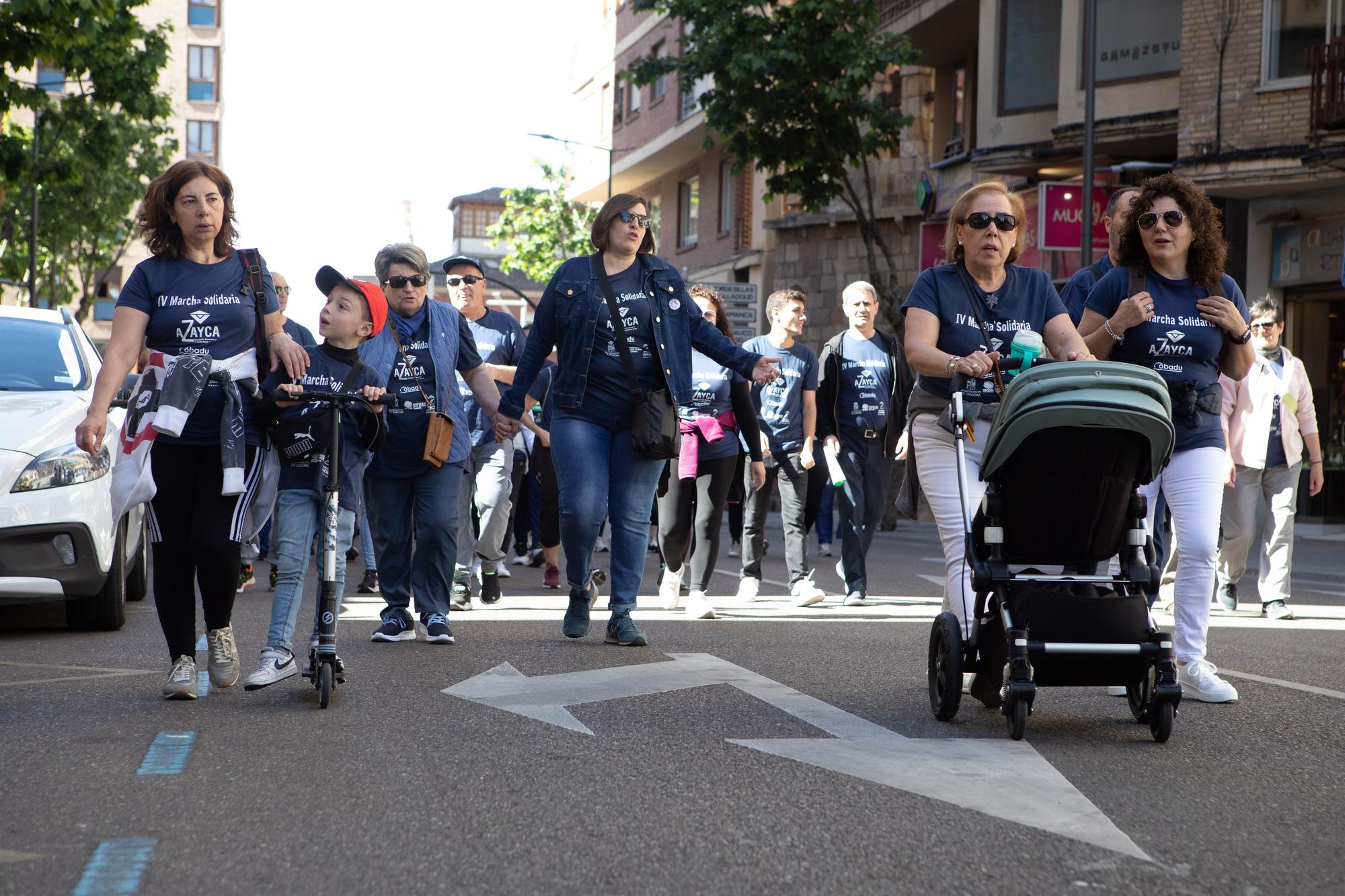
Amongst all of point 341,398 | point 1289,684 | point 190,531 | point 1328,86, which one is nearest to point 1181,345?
point 1289,684

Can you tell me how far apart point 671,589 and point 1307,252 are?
14.2 m

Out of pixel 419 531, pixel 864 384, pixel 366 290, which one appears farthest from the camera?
pixel 864 384

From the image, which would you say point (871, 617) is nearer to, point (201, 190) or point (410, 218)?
point (201, 190)

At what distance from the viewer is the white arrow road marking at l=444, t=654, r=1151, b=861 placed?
4.45 metres

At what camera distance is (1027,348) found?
5762 millimetres

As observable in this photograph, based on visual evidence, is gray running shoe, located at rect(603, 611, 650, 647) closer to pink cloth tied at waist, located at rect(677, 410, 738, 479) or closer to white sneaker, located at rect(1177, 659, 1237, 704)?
pink cloth tied at waist, located at rect(677, 410, 738, 479)

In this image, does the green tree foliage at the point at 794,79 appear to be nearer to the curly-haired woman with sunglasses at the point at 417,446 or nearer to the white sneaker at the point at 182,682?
the curly-haired woman with sunglasses at the point at 417,446

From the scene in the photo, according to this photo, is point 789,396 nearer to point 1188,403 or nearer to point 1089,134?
point 1188,403

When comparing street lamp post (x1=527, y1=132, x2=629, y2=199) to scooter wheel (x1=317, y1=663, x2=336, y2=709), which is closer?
scooter wheel (x1=317, y1=663, x2=336, y2=709)

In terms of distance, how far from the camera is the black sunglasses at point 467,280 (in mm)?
10305

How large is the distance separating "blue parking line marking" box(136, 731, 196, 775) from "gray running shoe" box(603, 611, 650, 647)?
2831 millimetres

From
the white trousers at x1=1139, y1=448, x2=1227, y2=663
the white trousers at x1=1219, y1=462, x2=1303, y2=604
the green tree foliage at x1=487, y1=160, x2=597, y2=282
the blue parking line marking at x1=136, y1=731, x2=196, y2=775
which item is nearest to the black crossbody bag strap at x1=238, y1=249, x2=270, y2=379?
the blue parking line marking at x1=136, y1=731, x2=196, y2=775

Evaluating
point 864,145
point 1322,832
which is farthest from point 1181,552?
point 864,145

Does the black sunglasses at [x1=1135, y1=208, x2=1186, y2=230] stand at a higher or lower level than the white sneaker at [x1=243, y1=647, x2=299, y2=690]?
higher
